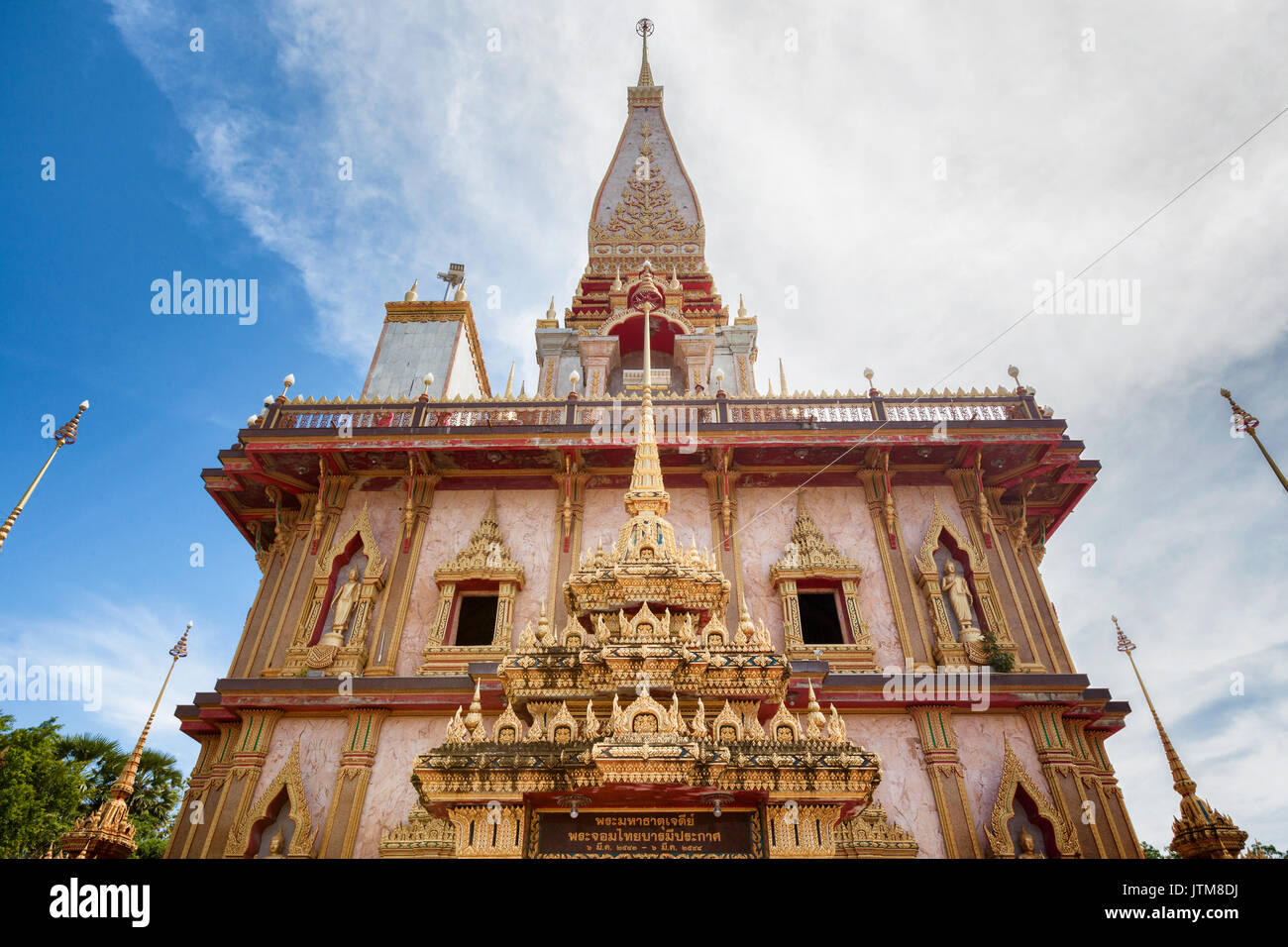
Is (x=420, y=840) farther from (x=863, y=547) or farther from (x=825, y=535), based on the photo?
(x=863, y=547)

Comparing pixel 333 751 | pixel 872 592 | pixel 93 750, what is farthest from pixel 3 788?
pixel 872 592

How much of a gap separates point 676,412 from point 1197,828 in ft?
40.5

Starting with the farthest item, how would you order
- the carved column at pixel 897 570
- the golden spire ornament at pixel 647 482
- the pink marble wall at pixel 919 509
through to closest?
1. the pink marble wall at pixel 919 509
2. the carved column at pixel 897 570
3. the golden spire ornament at pixel 647 482

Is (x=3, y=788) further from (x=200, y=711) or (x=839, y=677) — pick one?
(x=839, y=677)

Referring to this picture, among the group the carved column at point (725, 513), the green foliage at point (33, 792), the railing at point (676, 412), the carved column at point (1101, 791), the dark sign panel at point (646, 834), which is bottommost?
the dark sign panel at point (646, 834)

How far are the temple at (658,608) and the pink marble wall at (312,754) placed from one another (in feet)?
0.11

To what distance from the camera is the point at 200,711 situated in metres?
13.1

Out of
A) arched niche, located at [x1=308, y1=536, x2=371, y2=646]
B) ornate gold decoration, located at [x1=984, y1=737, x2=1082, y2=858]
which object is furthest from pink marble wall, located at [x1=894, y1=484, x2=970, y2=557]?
arched niche, located at [x1=308, y1=536, x2=371, y2=646]

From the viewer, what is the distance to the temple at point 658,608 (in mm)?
8922

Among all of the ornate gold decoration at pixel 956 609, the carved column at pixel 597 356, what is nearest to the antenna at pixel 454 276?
the carved column at pixel 597 356

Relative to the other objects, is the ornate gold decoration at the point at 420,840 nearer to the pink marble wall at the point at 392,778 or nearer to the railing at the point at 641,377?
the pink marble wall at the point at 392,778

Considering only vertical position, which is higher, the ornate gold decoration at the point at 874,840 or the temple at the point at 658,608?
the temple at the point at 658,608

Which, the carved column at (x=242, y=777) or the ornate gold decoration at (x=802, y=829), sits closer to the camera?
the ornate gold decoration at (x=802, y=829)
